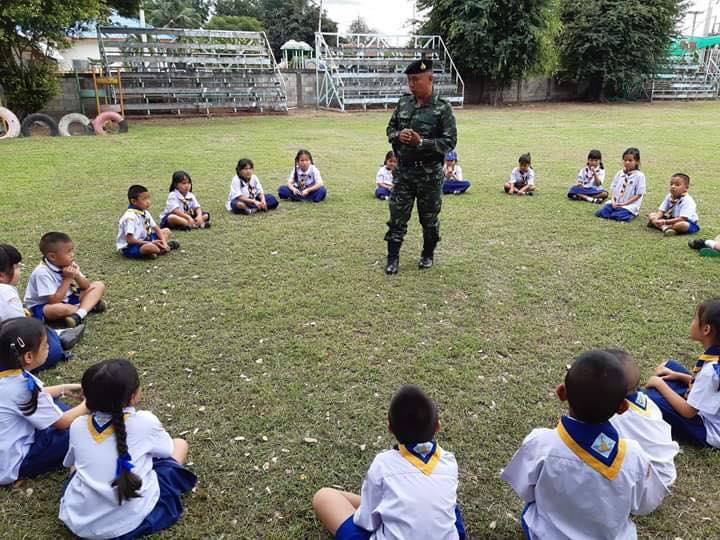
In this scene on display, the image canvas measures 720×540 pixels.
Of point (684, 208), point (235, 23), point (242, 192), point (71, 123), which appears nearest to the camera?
point (684, 208)

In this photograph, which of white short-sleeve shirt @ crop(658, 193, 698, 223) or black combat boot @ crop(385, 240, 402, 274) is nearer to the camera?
black combat boot @ crop(385, 240, 402, 274)

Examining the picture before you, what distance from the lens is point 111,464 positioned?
207cm

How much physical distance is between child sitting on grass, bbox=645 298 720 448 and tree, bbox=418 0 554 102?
21.4m

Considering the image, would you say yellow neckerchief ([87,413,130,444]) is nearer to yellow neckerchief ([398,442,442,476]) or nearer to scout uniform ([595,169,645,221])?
yellow neckerchief ([398,442,442,476])

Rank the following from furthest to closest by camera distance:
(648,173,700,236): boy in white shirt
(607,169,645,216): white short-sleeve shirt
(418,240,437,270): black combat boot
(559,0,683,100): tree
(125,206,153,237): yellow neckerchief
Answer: (559,0,683,100): tree, (607,169,645,216): white short-sleeve shirt, (648,173,700,236): boy in white shirt, (125,206,153,237): yellow neckerchief, (418,240,437,270): black combat boot

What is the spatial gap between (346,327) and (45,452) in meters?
2.03

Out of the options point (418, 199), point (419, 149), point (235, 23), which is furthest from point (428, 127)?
point (235, 23)

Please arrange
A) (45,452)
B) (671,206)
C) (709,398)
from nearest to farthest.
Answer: (45,452) → (709,398) → (671,206)

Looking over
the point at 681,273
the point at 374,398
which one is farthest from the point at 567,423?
the point at 681,273

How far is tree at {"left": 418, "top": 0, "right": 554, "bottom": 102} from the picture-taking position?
21406 millimetres

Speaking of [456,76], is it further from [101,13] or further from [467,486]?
[467,486]

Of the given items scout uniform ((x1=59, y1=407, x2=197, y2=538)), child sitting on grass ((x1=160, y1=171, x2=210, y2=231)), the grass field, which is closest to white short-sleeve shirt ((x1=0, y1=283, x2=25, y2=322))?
the grass field

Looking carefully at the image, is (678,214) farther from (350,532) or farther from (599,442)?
(350,532)

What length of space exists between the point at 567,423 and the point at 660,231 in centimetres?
508
